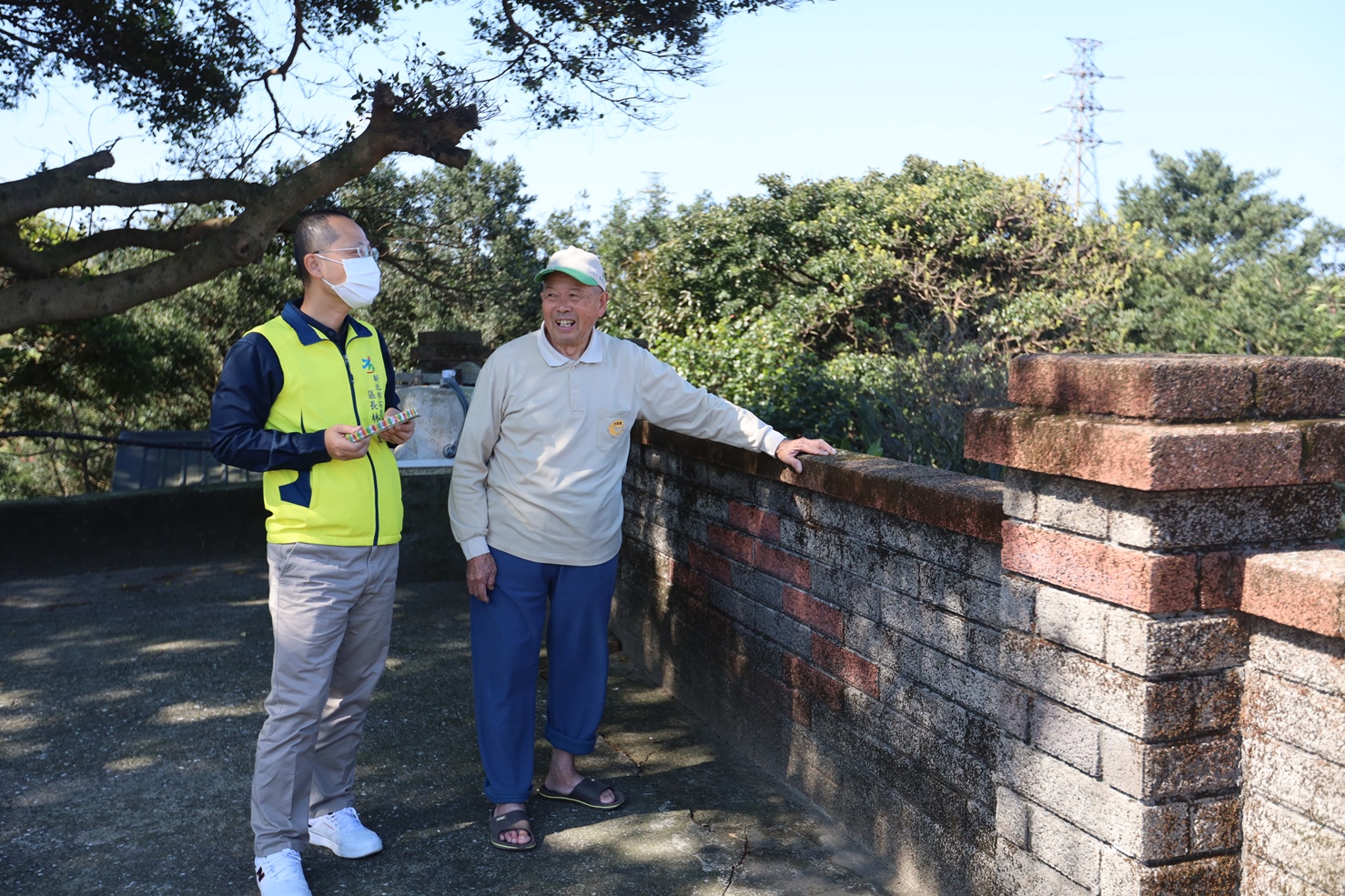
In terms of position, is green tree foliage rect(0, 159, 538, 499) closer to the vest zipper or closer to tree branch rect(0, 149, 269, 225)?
tree branch rect(0, 149, 269, 225)

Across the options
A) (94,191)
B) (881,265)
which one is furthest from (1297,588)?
(881,265)

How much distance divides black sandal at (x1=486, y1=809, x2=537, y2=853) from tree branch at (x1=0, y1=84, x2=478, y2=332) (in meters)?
4.69

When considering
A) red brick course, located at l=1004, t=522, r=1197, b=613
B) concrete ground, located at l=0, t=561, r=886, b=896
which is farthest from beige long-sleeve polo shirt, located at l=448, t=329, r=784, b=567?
red brick course, located at l=1004, t=522, r=1197, b=613

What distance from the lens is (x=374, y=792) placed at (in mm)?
3852

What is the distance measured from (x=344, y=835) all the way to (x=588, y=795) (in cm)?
81

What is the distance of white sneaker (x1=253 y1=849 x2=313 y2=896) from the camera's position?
3.04m

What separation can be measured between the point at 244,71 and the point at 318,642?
247 inches

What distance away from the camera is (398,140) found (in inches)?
284

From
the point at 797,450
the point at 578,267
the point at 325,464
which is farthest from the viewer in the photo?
the point at 797,450

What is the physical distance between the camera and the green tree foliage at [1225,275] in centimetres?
1337

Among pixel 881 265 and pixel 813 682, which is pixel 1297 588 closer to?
pixel 813 682

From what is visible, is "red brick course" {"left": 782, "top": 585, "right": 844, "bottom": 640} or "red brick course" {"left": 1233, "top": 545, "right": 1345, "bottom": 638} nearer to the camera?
"red brick course" {"left": 1233, "top": 545, "right": 1345, "bottom": 638}

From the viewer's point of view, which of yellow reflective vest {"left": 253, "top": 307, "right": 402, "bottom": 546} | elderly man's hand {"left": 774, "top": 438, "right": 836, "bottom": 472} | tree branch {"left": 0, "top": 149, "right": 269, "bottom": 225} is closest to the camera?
yellow reflective vest {"left": 253, "top": 307, "right": 402, "bottom": 546}

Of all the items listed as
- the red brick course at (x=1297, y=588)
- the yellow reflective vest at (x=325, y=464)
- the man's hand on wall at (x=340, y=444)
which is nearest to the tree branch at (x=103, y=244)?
the yellow reflective vest at (x=325, y=464)
